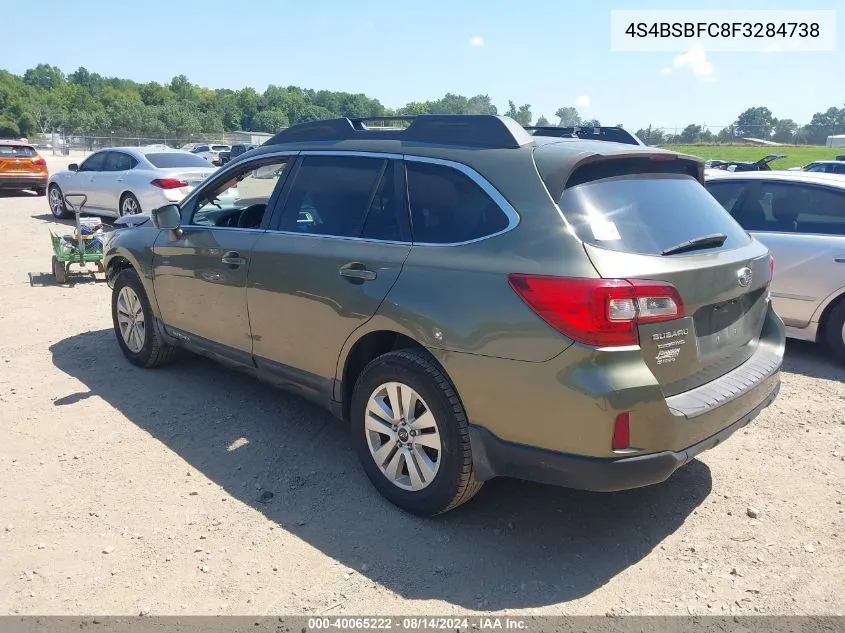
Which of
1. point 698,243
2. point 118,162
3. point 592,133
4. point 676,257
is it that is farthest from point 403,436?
point 118,162

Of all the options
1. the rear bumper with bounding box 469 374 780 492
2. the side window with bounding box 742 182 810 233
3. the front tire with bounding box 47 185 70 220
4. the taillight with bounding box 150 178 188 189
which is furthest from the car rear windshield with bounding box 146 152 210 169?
the rear bumper with bounding box 469 374 780 492

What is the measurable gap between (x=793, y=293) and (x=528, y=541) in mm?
4027

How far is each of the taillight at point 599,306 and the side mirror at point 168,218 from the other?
10.2ft

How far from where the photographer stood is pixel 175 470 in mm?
4031

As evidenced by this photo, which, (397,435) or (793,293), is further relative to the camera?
(793,293)

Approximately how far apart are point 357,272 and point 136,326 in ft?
9.48

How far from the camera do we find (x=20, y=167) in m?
20.4

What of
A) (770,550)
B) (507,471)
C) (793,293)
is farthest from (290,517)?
(793,293)

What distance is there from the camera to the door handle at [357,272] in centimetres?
357

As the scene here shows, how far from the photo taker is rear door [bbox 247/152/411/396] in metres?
3.62

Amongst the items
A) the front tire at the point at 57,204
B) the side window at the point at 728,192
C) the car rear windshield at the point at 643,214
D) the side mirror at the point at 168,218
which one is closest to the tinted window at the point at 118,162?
the front tire at the point at 57,204

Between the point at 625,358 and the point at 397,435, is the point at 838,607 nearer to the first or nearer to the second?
the point at 625,358

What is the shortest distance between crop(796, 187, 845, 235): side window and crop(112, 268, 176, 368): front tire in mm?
5603

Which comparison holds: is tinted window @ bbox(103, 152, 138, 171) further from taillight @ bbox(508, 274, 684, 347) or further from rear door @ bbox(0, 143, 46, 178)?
taillight @ bbox(508, 274, 684, 347)
